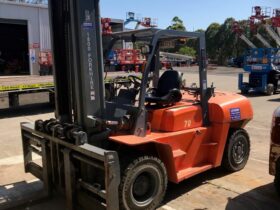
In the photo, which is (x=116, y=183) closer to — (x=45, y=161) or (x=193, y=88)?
(x=45, y=161)

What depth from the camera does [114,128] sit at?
192 inches

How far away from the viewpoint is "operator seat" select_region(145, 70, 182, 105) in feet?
17.9

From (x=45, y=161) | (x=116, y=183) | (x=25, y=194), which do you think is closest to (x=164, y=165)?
(x=116, y=183)

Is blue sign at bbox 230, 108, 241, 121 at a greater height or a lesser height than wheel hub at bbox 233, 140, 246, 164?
greater

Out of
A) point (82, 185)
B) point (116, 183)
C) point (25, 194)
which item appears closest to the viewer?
point (116, 183)

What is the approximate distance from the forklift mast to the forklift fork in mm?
390

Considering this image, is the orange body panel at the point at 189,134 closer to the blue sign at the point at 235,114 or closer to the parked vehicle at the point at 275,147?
the blue sign at the point at 235,114

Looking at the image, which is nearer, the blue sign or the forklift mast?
the forklift mast

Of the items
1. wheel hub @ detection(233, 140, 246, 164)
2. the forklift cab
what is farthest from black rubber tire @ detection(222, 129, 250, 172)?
the forklift cab

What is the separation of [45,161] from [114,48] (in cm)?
202

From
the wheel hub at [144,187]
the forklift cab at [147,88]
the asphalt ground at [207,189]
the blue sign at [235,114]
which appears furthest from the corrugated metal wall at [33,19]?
the wheel hub at [144,187]

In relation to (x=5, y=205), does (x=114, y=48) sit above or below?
above

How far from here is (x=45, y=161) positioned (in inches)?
203

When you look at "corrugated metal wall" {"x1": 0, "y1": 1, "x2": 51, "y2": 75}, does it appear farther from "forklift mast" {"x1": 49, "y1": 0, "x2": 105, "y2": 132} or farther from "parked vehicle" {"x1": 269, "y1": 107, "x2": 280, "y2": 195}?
"parked vehicle" {"x1": 269, "y1": 107, "x2": 280, "y2": 195}
